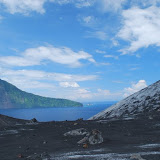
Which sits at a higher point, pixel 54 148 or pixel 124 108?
pixel 124 108

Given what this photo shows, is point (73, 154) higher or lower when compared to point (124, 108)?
lower

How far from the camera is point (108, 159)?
8523 mm

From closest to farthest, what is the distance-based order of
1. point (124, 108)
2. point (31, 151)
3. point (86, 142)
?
point (31, 151)
point (86, 142)
point (124, 108)

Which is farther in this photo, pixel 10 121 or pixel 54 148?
pixel 10 121

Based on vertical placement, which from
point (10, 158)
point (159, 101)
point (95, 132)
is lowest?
point (10, 158)

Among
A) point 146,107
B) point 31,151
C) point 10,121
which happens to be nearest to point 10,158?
A: point 31,151

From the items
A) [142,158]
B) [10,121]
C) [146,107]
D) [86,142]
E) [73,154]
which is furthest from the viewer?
[146,107]

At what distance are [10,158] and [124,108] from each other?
3352 centimetres

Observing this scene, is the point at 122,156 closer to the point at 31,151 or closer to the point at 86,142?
the point at 86,142

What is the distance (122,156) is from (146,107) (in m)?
30.6

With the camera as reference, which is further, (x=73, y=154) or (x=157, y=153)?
(x=73, y=154)

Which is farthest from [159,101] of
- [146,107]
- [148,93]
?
[148,93]

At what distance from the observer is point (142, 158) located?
8.20m

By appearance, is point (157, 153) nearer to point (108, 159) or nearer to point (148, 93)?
point (108, 159)
